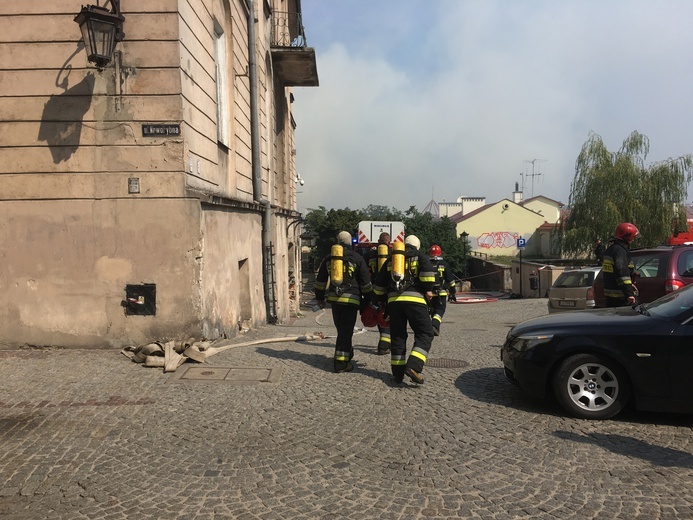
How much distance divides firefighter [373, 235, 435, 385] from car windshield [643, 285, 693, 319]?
2.18 metres

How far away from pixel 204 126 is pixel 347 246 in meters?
3.28

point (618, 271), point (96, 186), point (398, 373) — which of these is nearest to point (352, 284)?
point (398, 373)

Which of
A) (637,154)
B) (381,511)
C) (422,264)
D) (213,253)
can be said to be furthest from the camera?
(637,154)

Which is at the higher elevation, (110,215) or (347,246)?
(110,215)

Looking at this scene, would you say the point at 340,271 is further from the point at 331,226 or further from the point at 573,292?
the point at 331,226

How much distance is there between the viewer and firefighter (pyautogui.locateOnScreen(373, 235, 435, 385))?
620cm

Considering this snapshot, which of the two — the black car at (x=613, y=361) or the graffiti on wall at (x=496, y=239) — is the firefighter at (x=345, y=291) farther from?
the graffiti on wall at (x=496, y=239)

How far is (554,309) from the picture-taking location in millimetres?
13430

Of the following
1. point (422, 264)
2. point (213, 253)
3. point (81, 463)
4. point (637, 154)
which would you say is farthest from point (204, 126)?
point (637, 154)

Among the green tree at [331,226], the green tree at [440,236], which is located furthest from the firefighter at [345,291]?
the green tree at [331,226]

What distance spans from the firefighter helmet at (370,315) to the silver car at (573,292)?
280 inches

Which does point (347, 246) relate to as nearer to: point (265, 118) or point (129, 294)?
point (129, 294)

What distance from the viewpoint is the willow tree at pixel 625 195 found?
29.4 metres

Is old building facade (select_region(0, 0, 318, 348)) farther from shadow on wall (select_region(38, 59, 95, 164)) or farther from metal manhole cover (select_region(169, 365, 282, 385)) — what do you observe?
metal manhole cover (select_region(169, 365, 282, 385))
